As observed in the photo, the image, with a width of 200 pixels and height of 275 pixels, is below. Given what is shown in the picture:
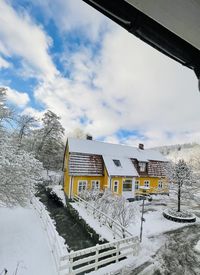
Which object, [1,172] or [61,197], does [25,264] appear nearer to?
[1,172]

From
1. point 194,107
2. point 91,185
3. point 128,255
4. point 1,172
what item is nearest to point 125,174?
point 91,185

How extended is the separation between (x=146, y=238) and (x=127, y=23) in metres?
9.00

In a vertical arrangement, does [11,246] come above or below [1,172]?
below

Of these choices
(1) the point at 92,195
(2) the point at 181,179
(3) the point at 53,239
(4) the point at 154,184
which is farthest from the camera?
(4) the point at 154,184

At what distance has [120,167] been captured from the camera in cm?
1642

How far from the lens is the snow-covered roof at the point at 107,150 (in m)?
16.2

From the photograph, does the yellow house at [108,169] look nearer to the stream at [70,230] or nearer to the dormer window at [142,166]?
the dormer window at [142,166]

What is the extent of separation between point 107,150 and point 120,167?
225 centimetres

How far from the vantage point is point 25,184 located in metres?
7.87

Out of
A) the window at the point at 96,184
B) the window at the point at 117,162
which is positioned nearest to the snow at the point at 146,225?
the window at the point at 96,184

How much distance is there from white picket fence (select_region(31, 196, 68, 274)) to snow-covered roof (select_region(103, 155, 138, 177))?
6464 mm

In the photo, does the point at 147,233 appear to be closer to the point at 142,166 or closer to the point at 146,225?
the point at 146,225

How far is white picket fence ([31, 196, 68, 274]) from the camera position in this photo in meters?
5.96

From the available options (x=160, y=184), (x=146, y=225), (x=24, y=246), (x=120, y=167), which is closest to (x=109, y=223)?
(x=146, y=225)
